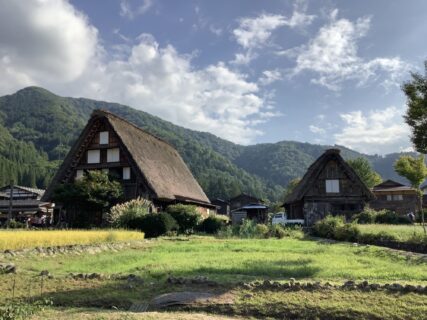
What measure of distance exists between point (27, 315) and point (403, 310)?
6853 mm

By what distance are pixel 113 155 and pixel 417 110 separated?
2366cm

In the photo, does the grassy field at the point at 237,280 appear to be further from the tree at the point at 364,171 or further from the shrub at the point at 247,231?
the tree at the point at 364,171

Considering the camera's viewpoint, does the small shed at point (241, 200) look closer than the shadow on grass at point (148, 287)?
No

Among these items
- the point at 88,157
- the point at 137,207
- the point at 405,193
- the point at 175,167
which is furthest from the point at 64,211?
the point at 405,193

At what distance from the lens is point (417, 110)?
18609 mm

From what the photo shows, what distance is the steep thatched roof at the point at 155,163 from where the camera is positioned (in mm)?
33781

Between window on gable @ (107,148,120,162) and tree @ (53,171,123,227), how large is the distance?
7.62 feet

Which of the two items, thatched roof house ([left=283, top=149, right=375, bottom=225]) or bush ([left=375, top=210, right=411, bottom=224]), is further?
thatched roof house ([left=283, top=149, right=375, bottom=225])

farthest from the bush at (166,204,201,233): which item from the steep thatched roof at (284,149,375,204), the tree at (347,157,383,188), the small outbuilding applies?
the tree at (347,157,383,188)

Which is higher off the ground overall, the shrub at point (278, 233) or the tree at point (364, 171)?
the tree at point (364, 171)

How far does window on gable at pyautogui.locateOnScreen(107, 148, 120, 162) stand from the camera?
35.2 m

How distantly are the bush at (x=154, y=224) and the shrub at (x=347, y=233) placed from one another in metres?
9.76

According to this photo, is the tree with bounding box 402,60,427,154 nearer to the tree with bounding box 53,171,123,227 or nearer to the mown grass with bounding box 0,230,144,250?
the mown grass with bounding box 0,230,144,250

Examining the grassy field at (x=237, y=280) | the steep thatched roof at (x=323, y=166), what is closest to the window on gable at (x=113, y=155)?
the steep thatched roof at (x=323, y=166)
